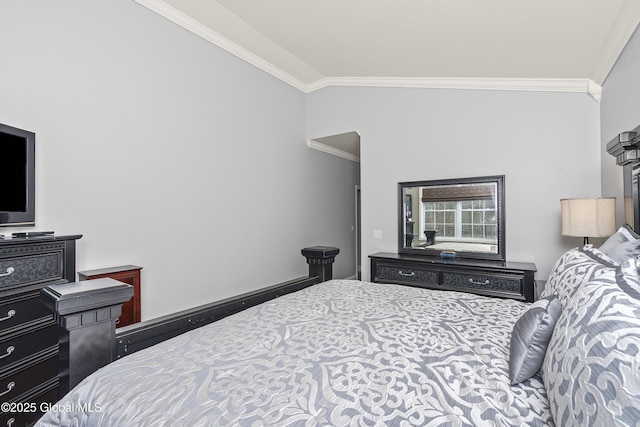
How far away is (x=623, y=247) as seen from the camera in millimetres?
1267

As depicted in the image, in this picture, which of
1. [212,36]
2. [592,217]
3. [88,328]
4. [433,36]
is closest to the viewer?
[88,328]

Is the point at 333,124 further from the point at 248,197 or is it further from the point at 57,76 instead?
the point at 57,76

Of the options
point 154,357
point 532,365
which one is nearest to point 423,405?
point 532,365

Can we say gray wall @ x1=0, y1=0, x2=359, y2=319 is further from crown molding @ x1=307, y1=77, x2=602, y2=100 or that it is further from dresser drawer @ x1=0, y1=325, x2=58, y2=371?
crown molding @ x1=307, y1=77, x2=602, y2=100

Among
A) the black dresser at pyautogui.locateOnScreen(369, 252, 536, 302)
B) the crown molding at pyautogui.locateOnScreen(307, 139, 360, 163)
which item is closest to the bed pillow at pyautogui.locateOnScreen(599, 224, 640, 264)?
the black dresser at pyautogui.locateOnScreen(369, 252, 536, 302)

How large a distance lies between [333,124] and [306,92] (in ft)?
2.43

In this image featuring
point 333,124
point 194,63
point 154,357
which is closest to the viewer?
point 154,357

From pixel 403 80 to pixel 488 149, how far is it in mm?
1358

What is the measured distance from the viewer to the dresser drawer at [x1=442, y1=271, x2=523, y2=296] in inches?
120

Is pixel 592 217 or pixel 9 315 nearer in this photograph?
pixel 9 315

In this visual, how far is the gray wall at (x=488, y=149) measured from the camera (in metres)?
3.17

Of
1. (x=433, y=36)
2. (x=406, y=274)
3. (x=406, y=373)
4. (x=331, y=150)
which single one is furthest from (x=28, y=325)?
(x=331, y=150)

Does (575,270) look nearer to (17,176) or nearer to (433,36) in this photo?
(433,36)

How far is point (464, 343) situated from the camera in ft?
4.09
